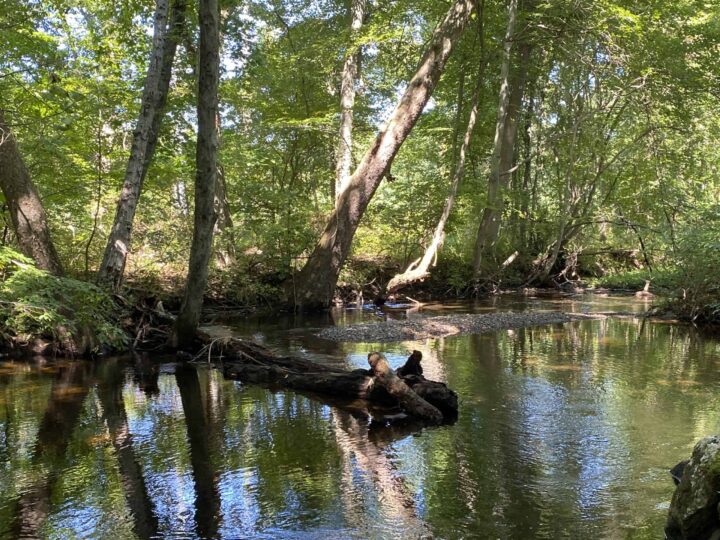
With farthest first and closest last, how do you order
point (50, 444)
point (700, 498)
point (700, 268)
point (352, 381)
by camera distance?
point (700, 268), point (352, 381), point (50, 444), point (700, 498)

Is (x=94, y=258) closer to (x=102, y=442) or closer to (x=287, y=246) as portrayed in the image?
(x=287, y=246)

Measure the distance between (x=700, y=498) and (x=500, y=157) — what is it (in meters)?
18.9

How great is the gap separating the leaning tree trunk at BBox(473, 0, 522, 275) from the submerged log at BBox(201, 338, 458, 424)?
Result: 1203 cm

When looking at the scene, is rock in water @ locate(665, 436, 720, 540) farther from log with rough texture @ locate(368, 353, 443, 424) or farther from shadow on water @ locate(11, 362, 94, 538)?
shadow on water @ locate(11, 362, 94, 538)

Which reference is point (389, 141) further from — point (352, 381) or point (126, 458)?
point (126, 458)

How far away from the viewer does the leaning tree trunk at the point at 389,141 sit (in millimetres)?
15703

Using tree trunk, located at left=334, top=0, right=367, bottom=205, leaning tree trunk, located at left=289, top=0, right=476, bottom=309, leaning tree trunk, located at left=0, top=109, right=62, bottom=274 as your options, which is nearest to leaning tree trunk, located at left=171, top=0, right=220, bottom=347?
leaning tree trunk, located at left=0, top=109, right=62, bottom=274

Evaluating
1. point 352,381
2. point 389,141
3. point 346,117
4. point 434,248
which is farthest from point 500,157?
point 352,381

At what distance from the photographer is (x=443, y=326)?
13.4 metres

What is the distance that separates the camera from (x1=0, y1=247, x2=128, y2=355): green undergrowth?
8586mm

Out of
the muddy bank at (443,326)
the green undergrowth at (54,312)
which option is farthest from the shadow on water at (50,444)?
the muddy bank at (443,326)

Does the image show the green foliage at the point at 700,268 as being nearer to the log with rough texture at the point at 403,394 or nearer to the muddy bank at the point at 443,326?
the muddy bank at the point at 443,326

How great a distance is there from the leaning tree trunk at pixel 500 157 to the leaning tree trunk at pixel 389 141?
10.5ft

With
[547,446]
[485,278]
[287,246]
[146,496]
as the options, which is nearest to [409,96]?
[287,246]
